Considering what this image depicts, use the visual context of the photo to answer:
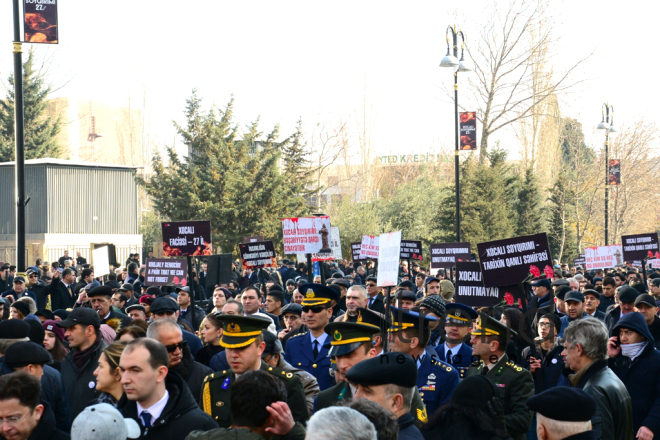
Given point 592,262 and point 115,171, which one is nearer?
point 592,262

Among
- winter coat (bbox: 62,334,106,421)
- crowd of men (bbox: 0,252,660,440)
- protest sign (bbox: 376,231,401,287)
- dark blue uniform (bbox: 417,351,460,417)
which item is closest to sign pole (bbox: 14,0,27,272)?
crowd of men (bbox: 0,252,660,440)

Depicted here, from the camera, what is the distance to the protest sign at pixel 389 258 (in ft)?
28.9

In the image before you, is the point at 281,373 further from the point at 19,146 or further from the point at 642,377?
the point at 19,146

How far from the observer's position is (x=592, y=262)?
67.9ft

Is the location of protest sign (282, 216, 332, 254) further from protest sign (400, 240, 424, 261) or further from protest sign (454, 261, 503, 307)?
protest sign (400, 240, 424, 261)

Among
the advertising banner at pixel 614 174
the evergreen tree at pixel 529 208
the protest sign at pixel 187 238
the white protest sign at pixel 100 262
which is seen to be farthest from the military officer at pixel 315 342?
the evergreen tree at pixel 529 208

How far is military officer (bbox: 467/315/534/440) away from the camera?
206 inches

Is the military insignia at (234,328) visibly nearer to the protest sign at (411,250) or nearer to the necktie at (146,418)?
the necktie at (146,418)

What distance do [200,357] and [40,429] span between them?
3.10m

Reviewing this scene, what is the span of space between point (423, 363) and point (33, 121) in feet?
155

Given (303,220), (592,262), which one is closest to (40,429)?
(303,220)

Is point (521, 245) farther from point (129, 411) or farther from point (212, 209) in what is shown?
point (212, 209)

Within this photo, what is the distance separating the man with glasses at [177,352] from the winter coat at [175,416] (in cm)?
102

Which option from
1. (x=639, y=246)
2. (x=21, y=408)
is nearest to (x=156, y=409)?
(x=21, y=408)
